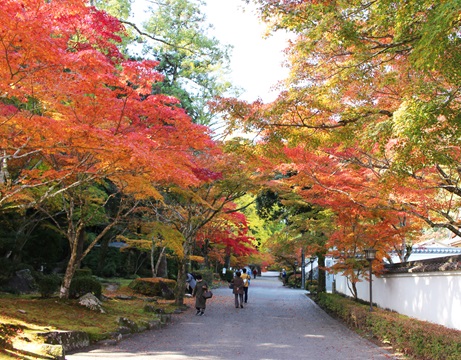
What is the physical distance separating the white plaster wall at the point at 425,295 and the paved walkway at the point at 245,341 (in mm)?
1661

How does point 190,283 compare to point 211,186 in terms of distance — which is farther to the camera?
point 190,283

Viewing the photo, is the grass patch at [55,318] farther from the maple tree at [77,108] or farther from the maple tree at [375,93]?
the maple tree at [375,93]

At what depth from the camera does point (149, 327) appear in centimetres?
1188

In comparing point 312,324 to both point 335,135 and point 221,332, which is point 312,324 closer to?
point 221,332

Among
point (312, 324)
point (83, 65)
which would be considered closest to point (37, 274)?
point (312, 324)

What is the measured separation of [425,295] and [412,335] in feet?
9.92

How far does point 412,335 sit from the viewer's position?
8.88m

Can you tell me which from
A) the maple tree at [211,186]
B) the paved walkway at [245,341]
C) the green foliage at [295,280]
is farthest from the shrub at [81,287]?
the green foliage at [295,280]

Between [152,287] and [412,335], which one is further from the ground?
[152,287]

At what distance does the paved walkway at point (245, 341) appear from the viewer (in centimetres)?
873

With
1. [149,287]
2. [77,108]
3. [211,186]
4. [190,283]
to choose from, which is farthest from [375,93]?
[190,283]

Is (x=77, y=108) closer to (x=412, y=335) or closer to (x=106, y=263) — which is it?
(x=412, y=335)

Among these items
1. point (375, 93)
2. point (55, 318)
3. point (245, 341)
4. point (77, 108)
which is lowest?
point (245, 341)

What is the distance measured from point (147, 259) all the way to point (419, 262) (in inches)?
896
